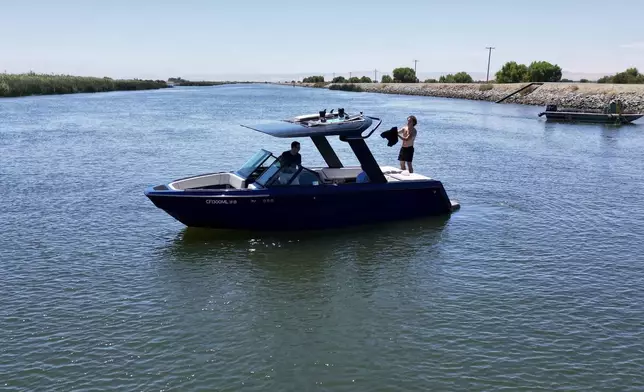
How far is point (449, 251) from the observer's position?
1402cm

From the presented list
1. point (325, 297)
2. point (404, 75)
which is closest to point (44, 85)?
point (325, 297)

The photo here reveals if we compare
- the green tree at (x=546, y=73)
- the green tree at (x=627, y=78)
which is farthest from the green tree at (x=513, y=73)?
the green tree at (x=627, y=78)

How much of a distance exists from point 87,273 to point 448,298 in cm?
782

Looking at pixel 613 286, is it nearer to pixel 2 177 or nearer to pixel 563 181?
pixel 563 181

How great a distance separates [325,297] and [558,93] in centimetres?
8257

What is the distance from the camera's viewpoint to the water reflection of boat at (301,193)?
45.4ft

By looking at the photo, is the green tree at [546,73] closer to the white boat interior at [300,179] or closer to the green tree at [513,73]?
the green tree at [513,73]

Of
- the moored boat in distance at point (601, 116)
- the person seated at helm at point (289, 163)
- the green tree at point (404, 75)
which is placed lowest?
the person seated at helm at point (289, 163)

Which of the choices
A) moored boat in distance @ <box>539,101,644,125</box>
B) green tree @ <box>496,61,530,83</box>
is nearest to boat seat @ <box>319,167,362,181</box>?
moored boat in distance @ <box>539,101,644,125</box>

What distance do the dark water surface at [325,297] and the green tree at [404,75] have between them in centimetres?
15761

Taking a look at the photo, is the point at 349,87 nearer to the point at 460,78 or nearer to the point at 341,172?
the point at 460,78

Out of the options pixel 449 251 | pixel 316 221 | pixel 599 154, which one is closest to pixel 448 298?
pixel 449 251

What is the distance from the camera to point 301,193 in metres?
14.2

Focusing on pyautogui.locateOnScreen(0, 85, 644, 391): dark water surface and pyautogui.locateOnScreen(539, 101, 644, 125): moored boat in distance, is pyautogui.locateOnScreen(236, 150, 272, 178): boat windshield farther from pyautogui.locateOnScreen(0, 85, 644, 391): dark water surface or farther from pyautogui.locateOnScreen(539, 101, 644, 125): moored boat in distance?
pyautogui.locateOnScreen(539, 101, 644, 125): moored boat in distance
